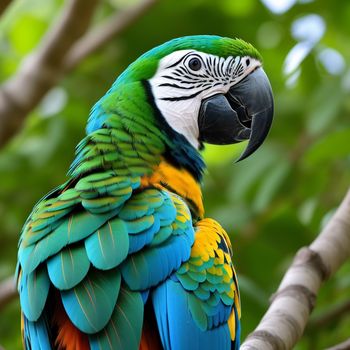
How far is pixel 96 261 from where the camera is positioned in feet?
6.20

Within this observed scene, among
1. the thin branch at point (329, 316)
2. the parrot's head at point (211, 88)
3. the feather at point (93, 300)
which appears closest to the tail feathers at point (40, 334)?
the feather at point (93, 300)

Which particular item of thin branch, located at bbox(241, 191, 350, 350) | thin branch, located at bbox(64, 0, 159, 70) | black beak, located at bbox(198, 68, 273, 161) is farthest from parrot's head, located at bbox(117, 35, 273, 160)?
thin branch, located at bbox(64, 0, 159, 70)

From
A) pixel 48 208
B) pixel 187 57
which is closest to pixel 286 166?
pixel 187 57

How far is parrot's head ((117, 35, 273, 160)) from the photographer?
2412 millimetres

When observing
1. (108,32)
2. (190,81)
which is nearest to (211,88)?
(190,81)

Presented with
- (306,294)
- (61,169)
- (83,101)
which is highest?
(83,101)

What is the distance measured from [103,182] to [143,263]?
0.26 metres

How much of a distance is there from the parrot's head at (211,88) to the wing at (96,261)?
416 mm

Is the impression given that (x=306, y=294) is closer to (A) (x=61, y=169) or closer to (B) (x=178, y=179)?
(B) (x=178, y=179)

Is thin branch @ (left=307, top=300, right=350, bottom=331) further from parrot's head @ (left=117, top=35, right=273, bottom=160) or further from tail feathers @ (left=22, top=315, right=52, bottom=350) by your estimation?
tail feathers @ (left=22, top=315, right=52, bottom=350)

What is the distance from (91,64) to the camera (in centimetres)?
379

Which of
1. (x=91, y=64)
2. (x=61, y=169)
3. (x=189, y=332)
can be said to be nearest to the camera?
(x=189, y=332)

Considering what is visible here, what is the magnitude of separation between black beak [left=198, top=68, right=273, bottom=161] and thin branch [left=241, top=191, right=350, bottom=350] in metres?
0.35

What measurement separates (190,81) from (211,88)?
64mm
